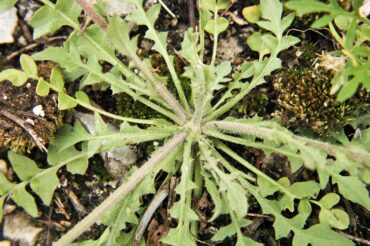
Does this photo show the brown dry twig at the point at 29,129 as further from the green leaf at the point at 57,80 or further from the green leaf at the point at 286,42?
the green leaf at the point at 286,42

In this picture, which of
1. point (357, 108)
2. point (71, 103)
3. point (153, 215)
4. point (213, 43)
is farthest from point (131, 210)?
point (357, 108)

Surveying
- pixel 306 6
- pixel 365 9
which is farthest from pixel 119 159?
pixel 365 9

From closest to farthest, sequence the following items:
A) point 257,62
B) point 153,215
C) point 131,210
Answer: point 131,210
point 257,62
point 153,215

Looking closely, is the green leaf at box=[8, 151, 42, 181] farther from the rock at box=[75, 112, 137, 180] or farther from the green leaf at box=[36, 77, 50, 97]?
the rock at box=[75, 112, 137, 180]

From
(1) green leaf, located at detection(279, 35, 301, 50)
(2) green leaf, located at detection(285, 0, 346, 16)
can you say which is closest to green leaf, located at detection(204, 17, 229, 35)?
(1) green leaf, located at detection(279, 35, 301, 50)

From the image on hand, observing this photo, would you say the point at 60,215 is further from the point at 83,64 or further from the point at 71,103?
the point at 83,64

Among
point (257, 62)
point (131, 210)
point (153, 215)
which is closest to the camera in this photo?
point (131, 210)
